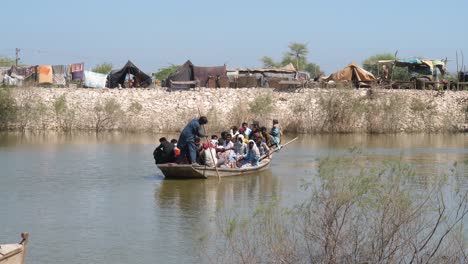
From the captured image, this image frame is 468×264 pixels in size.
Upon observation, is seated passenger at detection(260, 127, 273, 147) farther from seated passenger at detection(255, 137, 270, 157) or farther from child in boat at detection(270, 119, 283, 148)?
seated passenger at detection(255, 137, 270, 157)

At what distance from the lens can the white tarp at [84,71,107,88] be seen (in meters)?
43.8

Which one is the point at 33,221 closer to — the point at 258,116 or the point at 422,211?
the point at 422,211

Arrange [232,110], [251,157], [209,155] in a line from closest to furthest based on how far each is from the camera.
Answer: [209,155]
[251,157]
[232,110]

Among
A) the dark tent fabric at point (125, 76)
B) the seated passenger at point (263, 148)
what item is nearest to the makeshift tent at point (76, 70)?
the dark tent fabric at point (125, 76)

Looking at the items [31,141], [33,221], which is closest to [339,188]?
[33,221]

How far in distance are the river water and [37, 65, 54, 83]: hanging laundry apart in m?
13.5

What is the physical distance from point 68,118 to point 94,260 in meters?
26.1

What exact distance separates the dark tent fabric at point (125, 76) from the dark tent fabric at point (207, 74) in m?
2.66

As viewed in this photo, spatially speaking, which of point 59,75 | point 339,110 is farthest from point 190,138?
point 59,75

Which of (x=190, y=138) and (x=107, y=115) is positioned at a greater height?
(x=107, y=115)

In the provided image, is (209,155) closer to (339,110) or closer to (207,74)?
(339,110)

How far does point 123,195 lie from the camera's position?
18.0 m

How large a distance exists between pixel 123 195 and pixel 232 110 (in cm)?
1963

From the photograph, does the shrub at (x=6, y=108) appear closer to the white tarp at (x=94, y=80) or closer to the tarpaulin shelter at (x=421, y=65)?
the white tarp at (x=94, y=80)
